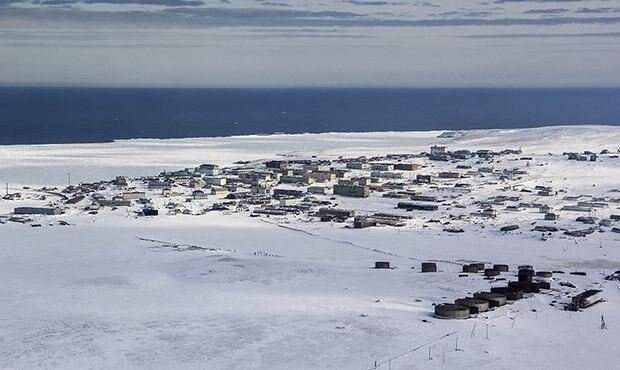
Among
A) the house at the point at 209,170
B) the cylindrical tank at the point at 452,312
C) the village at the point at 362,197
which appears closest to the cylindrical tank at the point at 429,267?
the cylindrical tank at the point at 452,312

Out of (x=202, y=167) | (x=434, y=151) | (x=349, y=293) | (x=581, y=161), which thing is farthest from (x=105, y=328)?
(x=434, y=151)

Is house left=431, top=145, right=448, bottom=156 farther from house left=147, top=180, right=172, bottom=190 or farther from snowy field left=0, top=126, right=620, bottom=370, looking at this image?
snowy field left=0, top=126, right=620, bottom=370

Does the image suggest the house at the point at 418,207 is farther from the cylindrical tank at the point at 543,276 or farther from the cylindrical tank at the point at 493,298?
the cylindrical tank at the point at 493,298

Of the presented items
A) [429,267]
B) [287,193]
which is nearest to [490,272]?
[429,267]

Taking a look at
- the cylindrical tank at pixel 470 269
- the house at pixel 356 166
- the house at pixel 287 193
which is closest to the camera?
the cylindrical tank at pixel 470 269

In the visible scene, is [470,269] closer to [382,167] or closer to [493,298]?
[493,298]
